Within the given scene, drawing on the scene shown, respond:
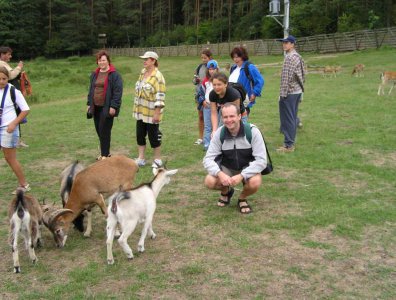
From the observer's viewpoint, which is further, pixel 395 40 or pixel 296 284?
pixel 395 40

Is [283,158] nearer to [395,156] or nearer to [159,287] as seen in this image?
[395,156]

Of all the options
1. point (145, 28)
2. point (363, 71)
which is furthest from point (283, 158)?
point (145, 28)

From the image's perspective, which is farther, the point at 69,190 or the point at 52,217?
the point at 69,190

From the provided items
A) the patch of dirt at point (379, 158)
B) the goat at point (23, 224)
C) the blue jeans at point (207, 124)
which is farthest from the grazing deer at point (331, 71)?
the goat at point (23, 224)

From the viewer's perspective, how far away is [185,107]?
45.4 ft

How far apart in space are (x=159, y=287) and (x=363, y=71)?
841 inches

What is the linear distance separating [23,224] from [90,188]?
817 millimetres

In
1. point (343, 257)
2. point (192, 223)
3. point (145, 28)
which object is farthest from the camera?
point (145, 28)

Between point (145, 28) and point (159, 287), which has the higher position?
point (145, 28)

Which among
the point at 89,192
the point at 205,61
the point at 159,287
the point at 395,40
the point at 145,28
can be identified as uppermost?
the point at 145,28

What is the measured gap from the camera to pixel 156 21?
237ft

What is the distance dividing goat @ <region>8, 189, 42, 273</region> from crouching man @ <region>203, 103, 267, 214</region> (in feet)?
6.48

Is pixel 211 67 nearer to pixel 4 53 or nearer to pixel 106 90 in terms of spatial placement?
pixel 106 90

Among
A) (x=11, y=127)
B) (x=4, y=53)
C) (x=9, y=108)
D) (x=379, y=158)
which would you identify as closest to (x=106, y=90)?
(x=9, y=108)
